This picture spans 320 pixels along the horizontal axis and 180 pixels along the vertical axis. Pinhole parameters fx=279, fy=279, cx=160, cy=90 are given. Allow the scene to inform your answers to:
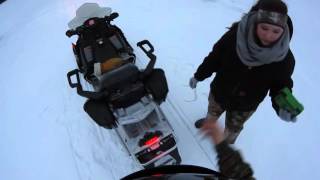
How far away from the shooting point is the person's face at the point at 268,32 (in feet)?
5.79

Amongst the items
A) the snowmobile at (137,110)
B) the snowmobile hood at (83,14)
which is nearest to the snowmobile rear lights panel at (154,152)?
the snowmobile at (137,110)

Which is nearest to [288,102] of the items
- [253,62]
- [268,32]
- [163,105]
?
[253,62]

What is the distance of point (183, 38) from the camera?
450cm

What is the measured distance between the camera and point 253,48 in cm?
189

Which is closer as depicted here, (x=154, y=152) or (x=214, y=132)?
(x=214, y=132)

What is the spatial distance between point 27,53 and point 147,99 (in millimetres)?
3264

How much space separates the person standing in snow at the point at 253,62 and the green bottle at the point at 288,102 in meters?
0.05

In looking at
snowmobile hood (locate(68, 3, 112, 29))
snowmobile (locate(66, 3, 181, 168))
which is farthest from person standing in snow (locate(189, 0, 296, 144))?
snowmobile hood (locate(68, 3, 112, 29))

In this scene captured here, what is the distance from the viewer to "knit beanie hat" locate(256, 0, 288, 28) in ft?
5.78

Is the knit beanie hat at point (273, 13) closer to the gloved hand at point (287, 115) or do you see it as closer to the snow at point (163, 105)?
the gloved hand at point (287, 115)

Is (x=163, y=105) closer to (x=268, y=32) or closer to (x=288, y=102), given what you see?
(x=288, y=102)

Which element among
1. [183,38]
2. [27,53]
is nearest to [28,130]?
[27,53]

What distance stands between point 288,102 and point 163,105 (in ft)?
6.11

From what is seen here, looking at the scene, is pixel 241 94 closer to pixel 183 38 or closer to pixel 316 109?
pixel 316 109
